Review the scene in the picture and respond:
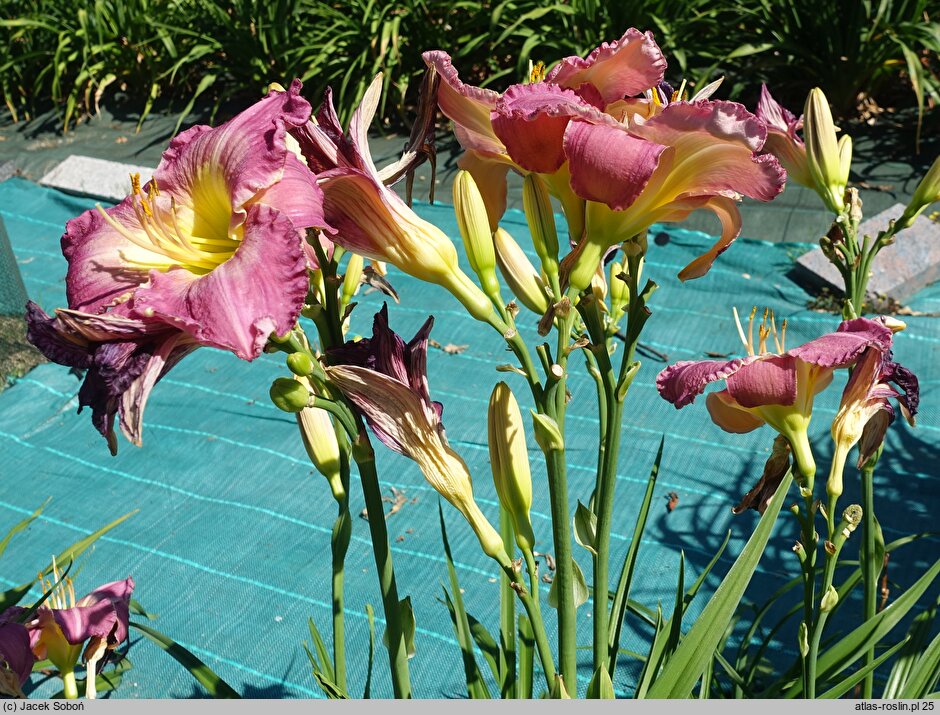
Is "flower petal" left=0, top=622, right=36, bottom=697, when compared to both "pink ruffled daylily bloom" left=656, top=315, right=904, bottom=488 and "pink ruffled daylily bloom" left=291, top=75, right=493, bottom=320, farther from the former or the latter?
"pink ruffled daylily bloom" left=656, top=315, right=904, bottom=488

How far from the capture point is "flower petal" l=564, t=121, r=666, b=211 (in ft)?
2.11

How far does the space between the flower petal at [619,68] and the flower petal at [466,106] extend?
2.3 inches

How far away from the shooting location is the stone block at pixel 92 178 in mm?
4094

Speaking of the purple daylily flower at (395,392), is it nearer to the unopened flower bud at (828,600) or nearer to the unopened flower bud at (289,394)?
the unopened flower bud at (289,394)

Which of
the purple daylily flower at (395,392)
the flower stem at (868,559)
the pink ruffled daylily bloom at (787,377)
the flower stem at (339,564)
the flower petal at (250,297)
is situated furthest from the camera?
the flower stem at (868,559)

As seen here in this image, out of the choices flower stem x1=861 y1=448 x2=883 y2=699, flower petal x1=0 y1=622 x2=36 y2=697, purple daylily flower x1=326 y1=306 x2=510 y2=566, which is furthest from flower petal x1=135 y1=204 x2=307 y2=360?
flower stem x1=861 y1=448 x2=883 y2=699

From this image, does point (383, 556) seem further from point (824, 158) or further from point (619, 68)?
point (824, 158)

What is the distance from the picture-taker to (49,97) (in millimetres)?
5754

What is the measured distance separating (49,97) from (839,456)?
594 centimetres

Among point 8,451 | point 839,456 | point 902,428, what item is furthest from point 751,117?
point 8,451

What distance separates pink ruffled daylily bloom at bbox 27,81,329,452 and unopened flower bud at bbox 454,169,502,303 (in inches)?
4.9

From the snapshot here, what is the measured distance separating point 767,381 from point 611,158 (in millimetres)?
294

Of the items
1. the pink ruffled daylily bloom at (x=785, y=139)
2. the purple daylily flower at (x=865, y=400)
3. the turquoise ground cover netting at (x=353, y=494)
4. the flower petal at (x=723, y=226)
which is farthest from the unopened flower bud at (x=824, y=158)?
the turquoise ground cover netting at (x=353, y=494)

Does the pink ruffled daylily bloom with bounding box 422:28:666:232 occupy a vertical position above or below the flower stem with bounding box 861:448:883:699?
above
